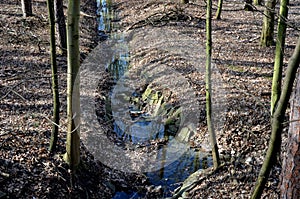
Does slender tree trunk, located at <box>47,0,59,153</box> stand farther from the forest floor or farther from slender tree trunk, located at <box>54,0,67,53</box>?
slender tree trunk, located at <box>54,0,67,53</box>

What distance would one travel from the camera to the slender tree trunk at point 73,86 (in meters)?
5.01

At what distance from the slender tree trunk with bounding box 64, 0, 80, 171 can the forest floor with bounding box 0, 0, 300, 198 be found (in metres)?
0.30

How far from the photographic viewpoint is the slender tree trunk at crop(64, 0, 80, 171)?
5.01 meters

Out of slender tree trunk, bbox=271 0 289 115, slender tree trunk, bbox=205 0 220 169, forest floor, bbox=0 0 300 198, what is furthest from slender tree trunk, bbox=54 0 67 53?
slender tree trunk, bbox=271 0 289 115

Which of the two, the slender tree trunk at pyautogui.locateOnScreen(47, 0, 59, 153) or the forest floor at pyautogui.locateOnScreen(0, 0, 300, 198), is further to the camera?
the forest floor at pyautogui.locateOnScreen(0, 0, 300, 198)

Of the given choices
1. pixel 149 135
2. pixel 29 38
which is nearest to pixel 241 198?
pixel 149 135

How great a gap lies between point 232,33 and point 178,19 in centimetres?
303

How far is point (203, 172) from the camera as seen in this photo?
6.54 m

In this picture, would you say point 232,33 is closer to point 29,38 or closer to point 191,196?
point 29,38

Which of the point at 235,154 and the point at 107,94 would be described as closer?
the point at 235,154

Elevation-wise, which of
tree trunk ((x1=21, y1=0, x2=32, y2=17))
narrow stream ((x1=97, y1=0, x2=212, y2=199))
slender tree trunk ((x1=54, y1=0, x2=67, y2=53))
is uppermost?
tree trunk ((x1=21, y1=0, x2=32, y2=17))

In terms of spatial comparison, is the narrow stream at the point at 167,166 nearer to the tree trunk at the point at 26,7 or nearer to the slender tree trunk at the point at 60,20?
the slender tree trunk at the point at 60,20

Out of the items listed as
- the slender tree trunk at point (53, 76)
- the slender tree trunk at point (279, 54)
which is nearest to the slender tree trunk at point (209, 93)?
the slender tree trunk at point (279, 54)

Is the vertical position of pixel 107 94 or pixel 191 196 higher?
pixel 107 94
